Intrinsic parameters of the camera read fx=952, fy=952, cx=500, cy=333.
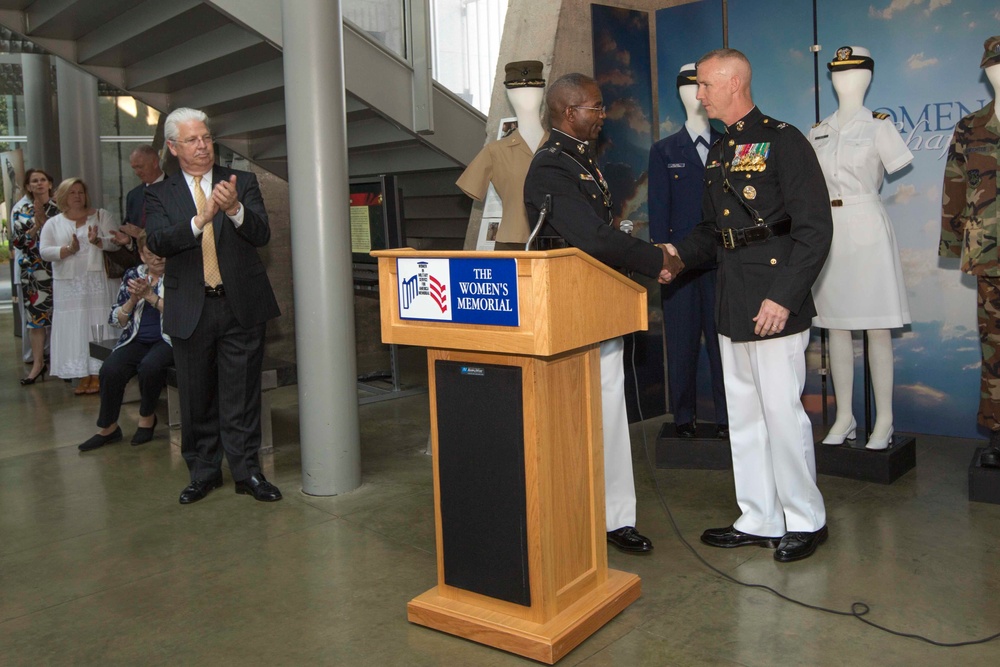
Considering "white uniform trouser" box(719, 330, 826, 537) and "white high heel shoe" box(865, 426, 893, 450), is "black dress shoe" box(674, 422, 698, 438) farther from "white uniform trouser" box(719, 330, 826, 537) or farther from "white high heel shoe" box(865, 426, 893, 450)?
"white uniform trouser" box(719, 330, 826, 537)

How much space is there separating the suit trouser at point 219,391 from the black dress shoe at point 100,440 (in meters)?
1.27

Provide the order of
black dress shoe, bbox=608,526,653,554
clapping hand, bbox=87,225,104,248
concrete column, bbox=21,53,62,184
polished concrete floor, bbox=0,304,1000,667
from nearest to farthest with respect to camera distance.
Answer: polished concrete floor, bbox=0,304,1000,667 < black dress shoe, bbox=608,526,653,554 < clapping hand, bbox=87,225,104,248 < concrete column, bbox=21,53,62,184

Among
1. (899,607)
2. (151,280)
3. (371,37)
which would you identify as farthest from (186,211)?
(899,607)

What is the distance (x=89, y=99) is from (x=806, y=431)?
26.3 feet

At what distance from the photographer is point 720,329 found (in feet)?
11.2

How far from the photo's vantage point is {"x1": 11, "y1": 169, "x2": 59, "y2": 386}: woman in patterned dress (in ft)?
24.4

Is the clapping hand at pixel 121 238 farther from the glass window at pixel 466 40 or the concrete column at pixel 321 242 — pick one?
the concrete column at pixel 321 242

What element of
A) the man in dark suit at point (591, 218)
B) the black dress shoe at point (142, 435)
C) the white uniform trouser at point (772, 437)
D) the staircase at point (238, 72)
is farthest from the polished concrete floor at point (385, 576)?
the staircase at point (238, 72)

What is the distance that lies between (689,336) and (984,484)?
1500mm

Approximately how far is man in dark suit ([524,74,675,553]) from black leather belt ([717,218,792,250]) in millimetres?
253

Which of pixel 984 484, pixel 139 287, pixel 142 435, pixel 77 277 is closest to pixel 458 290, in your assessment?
pixel 984 484

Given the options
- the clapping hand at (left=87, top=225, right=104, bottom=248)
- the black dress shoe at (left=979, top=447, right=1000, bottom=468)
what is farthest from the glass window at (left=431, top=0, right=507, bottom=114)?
the black dress shoe at (left=979, top=447, right=1000, bottom=468)

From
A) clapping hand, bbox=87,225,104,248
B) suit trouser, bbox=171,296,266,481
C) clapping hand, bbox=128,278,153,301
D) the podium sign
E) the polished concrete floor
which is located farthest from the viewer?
clapping hand, bbox=87,225,104,248

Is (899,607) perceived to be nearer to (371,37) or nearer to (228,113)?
(371,37)
